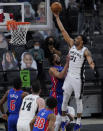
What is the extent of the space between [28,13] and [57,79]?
4381 millimetres

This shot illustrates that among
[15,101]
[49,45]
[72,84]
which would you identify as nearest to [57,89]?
[72,84]

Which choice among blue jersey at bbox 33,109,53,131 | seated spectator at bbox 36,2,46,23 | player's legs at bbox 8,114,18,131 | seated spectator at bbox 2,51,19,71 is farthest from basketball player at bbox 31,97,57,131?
seated spectator at bbox 36,2,46,23

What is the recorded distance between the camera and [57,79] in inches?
468

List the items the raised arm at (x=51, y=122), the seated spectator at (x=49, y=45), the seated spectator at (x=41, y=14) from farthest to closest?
the seated spectator at (x=49, y=45) → the seated spectator at (x=41, y=14) → the raised arm at (x=51, y=122)

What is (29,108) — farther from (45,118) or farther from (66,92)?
(66,92)

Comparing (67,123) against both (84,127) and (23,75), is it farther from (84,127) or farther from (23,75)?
(23,75)

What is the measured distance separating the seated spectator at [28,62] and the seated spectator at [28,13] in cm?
102

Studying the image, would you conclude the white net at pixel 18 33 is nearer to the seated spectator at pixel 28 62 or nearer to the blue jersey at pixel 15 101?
the seated spectator at pixel 28 62

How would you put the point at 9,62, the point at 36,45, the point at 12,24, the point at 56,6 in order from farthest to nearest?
the point at 36,45 → the point at 9,62 → the point at 12,24 → the point at 56,6

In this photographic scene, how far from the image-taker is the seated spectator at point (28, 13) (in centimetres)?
1554

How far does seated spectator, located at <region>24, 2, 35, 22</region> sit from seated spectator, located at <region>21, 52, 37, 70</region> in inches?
40.0

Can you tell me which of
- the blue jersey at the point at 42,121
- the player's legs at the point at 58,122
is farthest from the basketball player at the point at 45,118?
the player's legs at the point at 58,122

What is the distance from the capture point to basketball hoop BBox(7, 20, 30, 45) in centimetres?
1448

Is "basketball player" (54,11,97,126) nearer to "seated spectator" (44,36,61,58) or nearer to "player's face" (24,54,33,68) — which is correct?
"player's face" (24,54,33,68)
